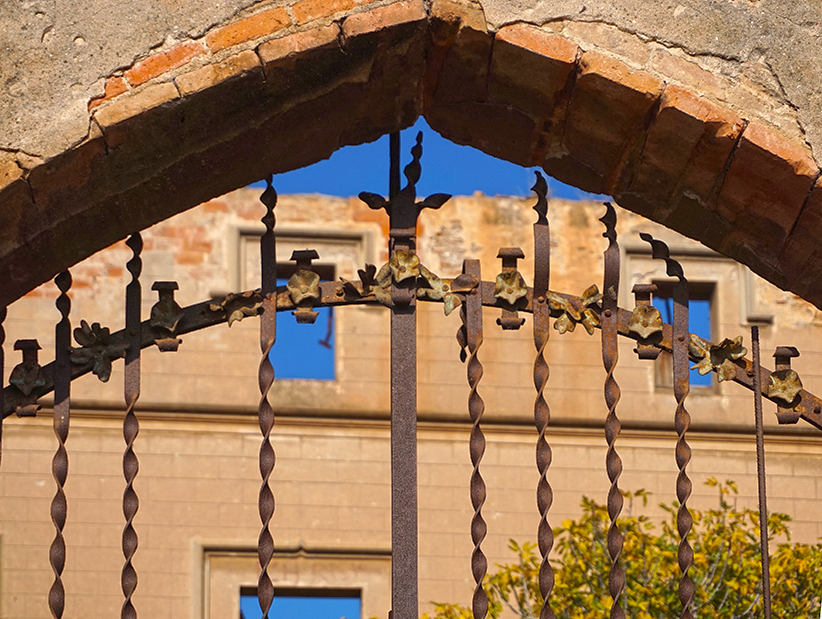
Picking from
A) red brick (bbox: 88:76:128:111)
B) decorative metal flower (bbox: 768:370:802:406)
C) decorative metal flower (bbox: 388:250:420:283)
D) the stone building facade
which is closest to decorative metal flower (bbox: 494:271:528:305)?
decorative metal flower (bbox: 388:250:420:283)

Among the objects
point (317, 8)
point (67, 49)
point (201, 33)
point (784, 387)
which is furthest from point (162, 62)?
point (784, 387)

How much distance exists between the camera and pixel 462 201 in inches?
467

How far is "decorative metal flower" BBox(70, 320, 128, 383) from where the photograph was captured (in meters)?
3.08

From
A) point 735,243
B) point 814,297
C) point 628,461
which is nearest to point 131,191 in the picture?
point 735,243

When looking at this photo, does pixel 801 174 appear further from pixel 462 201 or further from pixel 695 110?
pixel 462 201

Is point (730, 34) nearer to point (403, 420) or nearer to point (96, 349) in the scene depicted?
point (403, 420)

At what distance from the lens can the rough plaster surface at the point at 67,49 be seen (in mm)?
2924

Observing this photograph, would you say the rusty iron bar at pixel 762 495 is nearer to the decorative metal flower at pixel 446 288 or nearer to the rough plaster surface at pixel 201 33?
the rough plaster surface at pixel 201 33

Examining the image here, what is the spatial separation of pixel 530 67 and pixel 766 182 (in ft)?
1.99

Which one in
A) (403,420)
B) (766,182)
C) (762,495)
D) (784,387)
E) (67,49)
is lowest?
(762,495)

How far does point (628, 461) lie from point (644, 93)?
8.84 metres

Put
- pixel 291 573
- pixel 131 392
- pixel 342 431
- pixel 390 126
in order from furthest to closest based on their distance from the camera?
pixel 342 431 < pixel 291 573 < pixel 390 126 < pixel 131 392

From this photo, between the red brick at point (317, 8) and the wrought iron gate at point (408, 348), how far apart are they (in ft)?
1.25

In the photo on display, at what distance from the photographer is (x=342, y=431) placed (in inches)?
456
